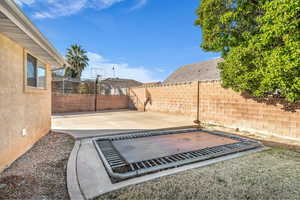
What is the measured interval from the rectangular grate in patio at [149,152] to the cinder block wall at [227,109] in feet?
5.04

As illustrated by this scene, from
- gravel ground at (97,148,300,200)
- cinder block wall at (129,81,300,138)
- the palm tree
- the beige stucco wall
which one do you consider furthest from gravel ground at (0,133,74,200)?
the palm tree

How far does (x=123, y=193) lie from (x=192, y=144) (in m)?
2.70

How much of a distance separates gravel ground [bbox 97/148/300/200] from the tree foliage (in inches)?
87.0

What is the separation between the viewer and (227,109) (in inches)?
253

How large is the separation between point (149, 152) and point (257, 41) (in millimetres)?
4440

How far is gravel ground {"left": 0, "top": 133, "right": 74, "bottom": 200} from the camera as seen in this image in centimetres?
190

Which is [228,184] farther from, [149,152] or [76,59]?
[76,59]

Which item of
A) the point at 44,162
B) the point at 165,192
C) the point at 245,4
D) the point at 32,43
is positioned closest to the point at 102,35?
the point at 32,43

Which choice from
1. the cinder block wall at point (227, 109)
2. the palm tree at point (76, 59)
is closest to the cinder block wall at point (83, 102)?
the cinder block wall at point (227, 109)

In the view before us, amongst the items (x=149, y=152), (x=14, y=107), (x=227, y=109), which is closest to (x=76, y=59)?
(x=14, y=107)

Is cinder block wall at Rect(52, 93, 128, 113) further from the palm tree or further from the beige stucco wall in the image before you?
the palm tree

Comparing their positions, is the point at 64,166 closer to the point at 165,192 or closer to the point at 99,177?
the point at 99,177

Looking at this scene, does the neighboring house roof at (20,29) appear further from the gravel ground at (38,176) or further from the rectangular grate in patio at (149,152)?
the rectangular grate in patio at (149,152)

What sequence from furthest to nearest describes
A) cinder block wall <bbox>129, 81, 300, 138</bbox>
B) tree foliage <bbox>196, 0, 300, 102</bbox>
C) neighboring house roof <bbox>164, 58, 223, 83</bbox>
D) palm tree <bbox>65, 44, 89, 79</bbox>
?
palm tree <bbox>65, 44, 89, 79</bbox> < neighboring house roof <bbox>164, 58, 223, 83</bbox> < cinder block wall <bbox>129, 81, 300, 138</bbox> < tree foliage <bbox>196, 0, 300, 102</bbox>
